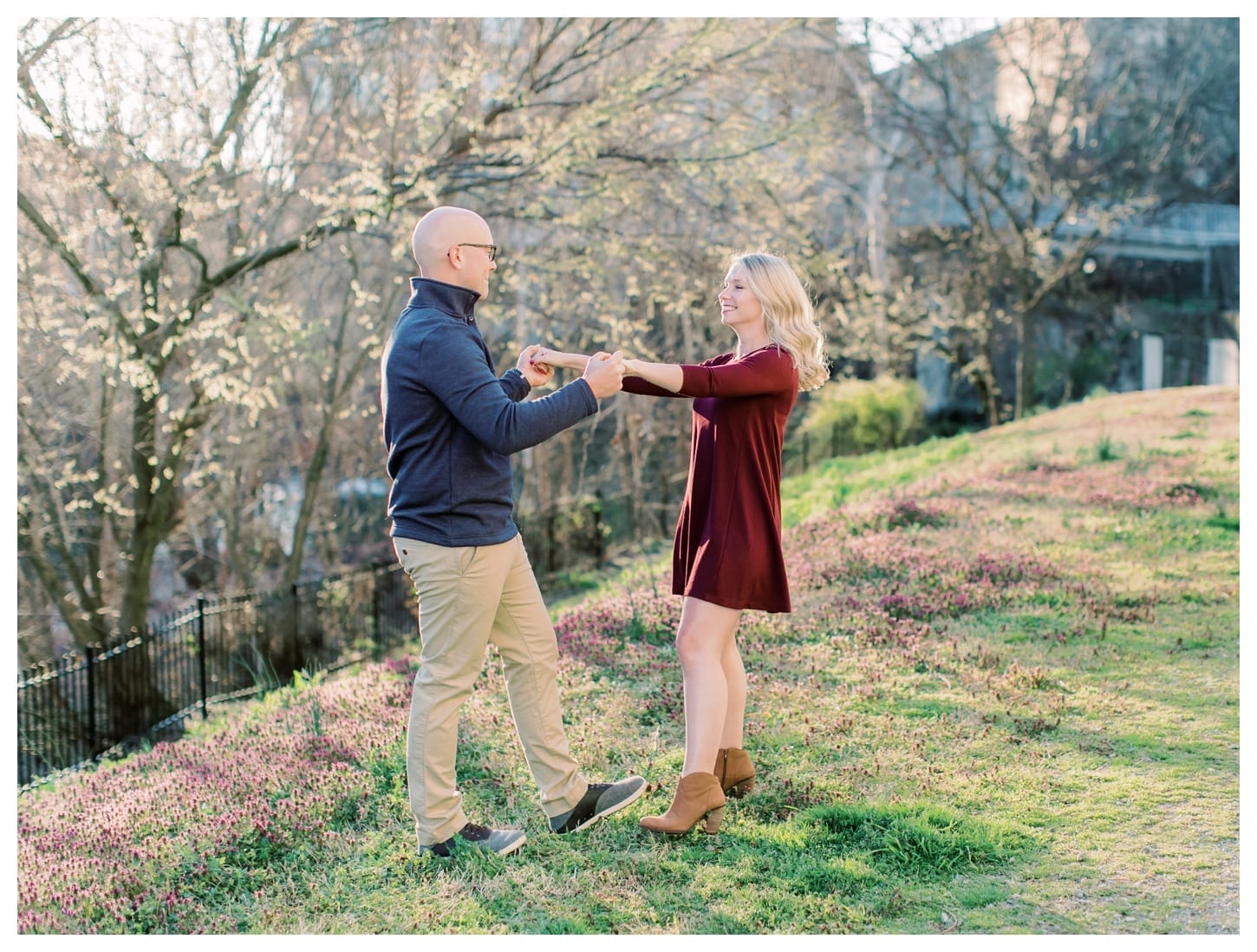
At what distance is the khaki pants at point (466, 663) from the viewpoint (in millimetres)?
4023

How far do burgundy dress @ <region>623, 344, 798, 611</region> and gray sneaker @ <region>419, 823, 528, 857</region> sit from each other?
1.19 meters

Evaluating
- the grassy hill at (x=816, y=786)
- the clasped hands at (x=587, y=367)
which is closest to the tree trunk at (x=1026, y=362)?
the grassy hill at (x=816, y=786)

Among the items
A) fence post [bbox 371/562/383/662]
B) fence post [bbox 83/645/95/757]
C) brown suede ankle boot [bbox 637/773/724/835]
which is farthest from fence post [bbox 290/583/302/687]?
brown suede ankle boot [bbox 637/773/724/835]

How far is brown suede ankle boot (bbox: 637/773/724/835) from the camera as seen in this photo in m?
4.23

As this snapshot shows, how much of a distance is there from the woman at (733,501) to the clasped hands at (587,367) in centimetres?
1

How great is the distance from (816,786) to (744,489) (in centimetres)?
143

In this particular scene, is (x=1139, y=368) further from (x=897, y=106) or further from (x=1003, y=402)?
(x=897, y=106)

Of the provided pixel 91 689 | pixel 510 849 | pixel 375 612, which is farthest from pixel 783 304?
pixel 375 612

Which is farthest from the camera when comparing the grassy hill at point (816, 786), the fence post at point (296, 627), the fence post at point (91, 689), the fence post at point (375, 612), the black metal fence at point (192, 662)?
the fence post at point (375, 612)

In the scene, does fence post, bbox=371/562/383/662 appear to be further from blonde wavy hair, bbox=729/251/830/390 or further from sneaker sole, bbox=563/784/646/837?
blonde wavy hair, bbox=729/251/830/390

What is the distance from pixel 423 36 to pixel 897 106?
54.5ft

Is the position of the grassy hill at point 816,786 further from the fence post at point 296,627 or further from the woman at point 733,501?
the fence post at point 296,627

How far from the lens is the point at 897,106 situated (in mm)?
26547

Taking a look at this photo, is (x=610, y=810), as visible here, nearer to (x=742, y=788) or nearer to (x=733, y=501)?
(x=742, y=788)
